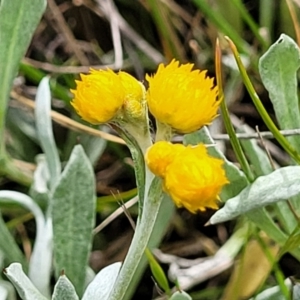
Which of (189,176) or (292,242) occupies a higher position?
(189,176)

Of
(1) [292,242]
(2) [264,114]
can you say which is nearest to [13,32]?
(2) [264,114]

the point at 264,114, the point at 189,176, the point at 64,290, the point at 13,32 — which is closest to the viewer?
the point at 189,176

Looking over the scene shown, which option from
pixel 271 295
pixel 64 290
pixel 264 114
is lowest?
pixel 271 295

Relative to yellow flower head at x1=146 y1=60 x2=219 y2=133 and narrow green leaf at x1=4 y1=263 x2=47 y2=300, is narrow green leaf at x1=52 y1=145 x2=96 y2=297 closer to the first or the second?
narrow green leaf at x1=4 y1=263 x2=47 y2=300

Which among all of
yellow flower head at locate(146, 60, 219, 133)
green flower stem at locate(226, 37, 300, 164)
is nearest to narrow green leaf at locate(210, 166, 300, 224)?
green flower stem at locate(226, 37, 300, 164)

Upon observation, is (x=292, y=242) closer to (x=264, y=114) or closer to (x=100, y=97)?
(x=264, y=114)

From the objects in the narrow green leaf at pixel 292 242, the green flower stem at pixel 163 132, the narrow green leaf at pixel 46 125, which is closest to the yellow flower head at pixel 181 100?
the green flower stem at pixel 163 132

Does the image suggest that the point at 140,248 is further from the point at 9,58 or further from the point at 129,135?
the point at 9,58

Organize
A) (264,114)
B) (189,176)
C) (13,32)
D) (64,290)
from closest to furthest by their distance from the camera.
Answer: (189,176)
(64,290)
(264,114)
(13,32)
